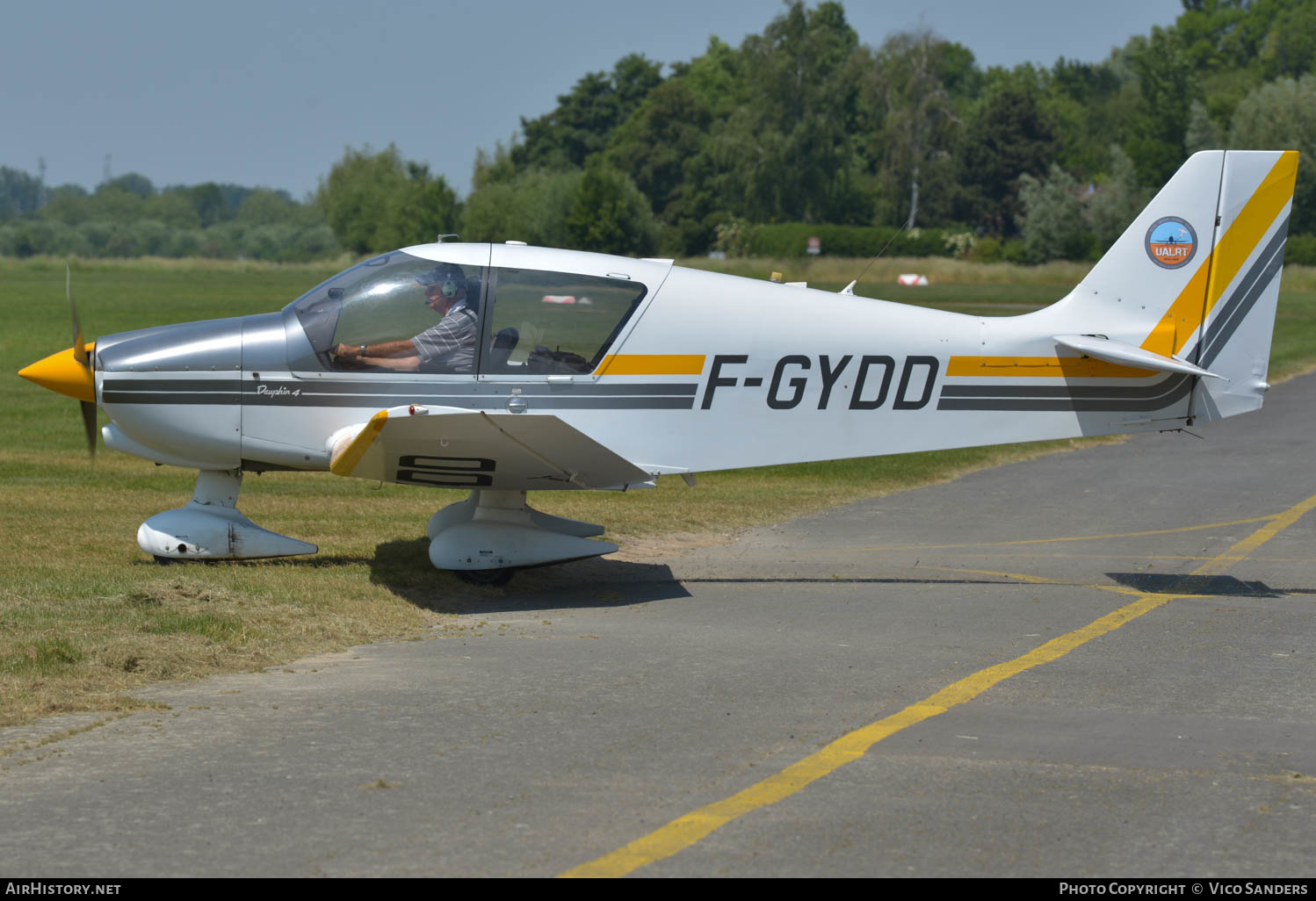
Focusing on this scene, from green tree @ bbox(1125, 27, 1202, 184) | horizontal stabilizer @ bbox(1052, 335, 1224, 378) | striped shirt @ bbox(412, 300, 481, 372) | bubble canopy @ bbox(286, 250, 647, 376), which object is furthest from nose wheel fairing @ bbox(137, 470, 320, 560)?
green tree @ bbox(1125, 27, 1202, 184)

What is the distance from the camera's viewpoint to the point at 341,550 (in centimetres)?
1073

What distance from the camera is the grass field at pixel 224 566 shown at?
722cm

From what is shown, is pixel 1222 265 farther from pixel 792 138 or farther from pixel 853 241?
pixel 792 138

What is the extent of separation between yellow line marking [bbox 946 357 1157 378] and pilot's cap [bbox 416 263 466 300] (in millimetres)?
3595

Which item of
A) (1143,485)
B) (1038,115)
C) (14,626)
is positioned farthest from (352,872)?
(1038,115)

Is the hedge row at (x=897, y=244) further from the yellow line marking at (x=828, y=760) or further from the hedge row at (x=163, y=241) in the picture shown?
the yellow line marking at (x=828, y=760)

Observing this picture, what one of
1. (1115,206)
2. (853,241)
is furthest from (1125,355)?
(1115,206)

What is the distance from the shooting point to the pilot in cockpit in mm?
9398

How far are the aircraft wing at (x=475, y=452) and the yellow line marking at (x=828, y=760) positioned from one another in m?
3.00

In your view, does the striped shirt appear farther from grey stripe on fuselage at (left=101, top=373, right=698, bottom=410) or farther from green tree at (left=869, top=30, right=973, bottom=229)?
green tree at (left=869, top=30, right=973, bottom=229)

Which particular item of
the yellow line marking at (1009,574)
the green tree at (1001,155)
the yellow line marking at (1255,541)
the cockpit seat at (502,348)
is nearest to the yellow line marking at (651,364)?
the cockpit seat at (502,348)

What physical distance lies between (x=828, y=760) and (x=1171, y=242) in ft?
19.6

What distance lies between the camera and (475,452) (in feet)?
29.5
